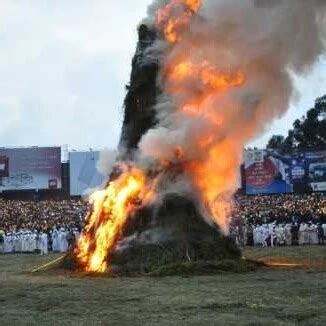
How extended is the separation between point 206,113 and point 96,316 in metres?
10.4

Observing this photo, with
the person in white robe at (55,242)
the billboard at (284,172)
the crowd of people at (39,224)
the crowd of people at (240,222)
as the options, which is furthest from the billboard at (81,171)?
the person in white robe at (55,242)

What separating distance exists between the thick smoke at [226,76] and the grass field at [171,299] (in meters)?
4.31

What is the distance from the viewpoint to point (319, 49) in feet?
69.2

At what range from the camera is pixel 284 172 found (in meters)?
56.8

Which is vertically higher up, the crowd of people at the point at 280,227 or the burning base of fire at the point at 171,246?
the crowd of people at the point at 280,227

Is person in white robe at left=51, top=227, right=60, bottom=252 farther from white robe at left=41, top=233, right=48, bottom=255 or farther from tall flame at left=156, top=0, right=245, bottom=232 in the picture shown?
tall flame at left=156, top=0, right=245, bottom=232

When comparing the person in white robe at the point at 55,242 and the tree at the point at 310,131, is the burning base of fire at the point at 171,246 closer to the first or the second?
the person in white robe at the point at 55,242

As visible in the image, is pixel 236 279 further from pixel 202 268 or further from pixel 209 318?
pixel 209 318

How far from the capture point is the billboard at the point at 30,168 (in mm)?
61781

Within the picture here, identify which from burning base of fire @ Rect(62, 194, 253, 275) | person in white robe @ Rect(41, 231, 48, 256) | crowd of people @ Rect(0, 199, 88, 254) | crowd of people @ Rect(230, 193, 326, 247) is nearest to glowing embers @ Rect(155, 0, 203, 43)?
burning base of fire @ Rect(62, 194, 253, 275)

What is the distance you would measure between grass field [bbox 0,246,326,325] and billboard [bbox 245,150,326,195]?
1440 inches

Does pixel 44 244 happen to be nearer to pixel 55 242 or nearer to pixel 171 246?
pixel 55 242

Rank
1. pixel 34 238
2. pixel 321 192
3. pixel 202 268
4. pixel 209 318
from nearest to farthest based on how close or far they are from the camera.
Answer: pixel 209 318 < pixel 202 268 < pixel 34 238 < pixel 321 192

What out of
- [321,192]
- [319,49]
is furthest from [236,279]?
[321,192]
